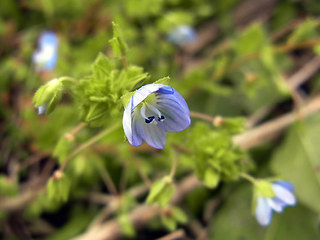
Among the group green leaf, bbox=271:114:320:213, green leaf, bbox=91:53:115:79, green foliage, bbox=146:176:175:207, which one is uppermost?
green leaf, bbox=91:53:115:79

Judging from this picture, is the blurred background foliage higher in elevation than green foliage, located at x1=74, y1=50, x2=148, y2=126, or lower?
lower

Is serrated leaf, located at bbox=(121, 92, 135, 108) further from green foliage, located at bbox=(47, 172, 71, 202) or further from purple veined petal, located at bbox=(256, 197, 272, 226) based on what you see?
purple veined petal, located at bbox=(256, 197, 272, 226)

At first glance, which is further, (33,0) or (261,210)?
(33,0)

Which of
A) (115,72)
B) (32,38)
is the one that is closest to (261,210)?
(115,72)

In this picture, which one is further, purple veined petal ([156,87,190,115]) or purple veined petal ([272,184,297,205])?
purple veined petal ([272,184,297,205])

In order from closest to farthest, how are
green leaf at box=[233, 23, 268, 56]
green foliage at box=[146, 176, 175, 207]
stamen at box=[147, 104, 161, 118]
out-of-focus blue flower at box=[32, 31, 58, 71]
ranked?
stamen at box=[147, 104, 161, 118] < green foliage at box=[146, 176, 175, 207] < green leaf at box=[233, 23, 268, 56] < out-of-focus blue flower at box=[32, 31, 58, 71]

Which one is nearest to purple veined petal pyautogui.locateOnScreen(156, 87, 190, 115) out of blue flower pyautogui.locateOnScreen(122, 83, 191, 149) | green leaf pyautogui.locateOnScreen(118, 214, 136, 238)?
blue flower pyautogui.locateOnScreen(122, 83, 191, 149)

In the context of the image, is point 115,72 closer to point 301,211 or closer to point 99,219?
point 99,219
